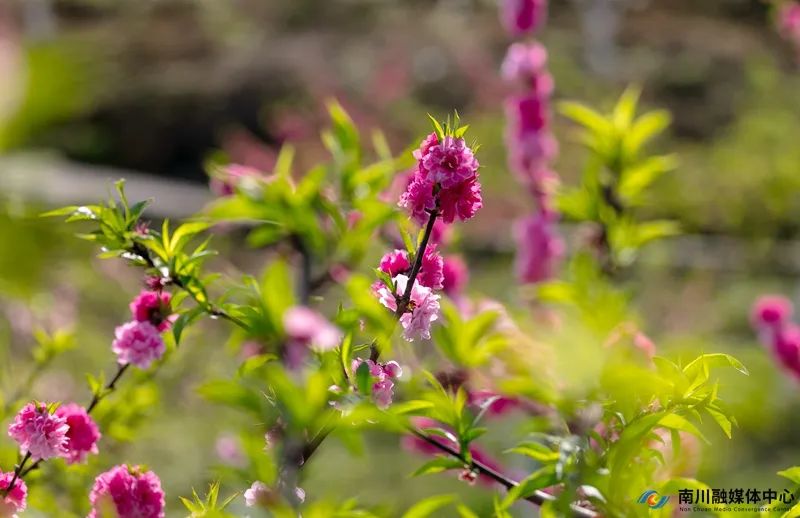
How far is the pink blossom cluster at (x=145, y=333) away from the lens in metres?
1.19

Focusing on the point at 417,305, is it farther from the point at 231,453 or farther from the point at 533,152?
the point at 231,453

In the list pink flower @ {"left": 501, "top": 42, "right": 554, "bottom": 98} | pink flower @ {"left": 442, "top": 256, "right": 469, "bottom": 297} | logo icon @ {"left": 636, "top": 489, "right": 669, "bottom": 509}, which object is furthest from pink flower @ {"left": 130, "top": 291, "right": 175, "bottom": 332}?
pink flower @ {"left": 501, "top": 42, "right": 554, "bottom": 98}

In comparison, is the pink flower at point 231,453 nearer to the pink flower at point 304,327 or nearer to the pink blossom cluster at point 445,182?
the pink blossom cluster at point 445,182

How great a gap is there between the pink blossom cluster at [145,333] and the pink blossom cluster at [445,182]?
36 cm

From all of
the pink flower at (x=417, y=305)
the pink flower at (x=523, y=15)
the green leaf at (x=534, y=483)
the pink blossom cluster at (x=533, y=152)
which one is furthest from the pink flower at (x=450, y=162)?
the pink flower at (x=523, y=15)

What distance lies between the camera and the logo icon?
1110mm

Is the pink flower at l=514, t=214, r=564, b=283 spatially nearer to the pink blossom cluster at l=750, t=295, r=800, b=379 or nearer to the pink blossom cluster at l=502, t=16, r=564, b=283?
the pink blossom cluster at l=502, t=16, r=564, b=283

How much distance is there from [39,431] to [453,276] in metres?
1.05

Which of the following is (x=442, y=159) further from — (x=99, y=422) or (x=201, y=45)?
(x=201, y=45)

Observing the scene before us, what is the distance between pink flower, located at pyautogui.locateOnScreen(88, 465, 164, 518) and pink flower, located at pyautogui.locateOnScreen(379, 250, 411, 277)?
37cm

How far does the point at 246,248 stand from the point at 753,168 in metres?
3.38

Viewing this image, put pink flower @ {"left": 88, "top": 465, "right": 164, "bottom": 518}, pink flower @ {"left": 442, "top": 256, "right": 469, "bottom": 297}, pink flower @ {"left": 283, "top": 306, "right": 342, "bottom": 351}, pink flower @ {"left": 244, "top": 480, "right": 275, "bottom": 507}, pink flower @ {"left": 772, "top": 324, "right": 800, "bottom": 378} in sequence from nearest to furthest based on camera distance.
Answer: pink flower @ {"left": 283, "top": 306, "right": 342, "bottom": 351} → pink flower @ {"left": 244, "top": 480, "right": 275, "bottom": 507} → pink flower @ {"left": 88, "top": 465, "right": 164, "bottom": 518} → pink flower @ {"left": 442, "top": 256, "right": 469, "bottom": 297} → pink flower @ {"left": 772, "top": 324, "right": 800, "bottom": 378}

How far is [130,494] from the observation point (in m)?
1.10

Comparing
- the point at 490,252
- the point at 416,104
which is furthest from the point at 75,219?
the point at 416,104
